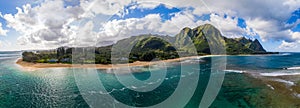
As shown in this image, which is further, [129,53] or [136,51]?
[136,51]

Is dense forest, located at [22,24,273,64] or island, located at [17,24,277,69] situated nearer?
island, located at [17,24,277,69]

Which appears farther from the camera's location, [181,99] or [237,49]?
[237,49]

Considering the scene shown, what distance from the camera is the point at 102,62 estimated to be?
73938 millimetres

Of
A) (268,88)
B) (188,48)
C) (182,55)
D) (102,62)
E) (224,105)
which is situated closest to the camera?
→ (224,105)

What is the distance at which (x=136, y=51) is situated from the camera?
12144cm

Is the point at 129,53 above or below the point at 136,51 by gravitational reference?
below

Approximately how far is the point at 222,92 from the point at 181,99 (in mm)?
9203

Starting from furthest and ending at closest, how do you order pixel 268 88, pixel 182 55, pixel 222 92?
1. pixel 182 55
2. pixel 268 88
3. pixel 222 92

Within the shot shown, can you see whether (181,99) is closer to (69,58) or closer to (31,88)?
(31,88)

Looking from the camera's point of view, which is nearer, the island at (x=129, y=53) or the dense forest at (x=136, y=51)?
the island at (x=129, y=53)

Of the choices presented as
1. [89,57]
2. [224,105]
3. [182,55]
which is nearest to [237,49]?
[182,55]

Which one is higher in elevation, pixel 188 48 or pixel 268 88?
pixel 188 48

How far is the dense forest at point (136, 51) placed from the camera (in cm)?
8250

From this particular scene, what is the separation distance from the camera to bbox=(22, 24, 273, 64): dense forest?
8250cm
